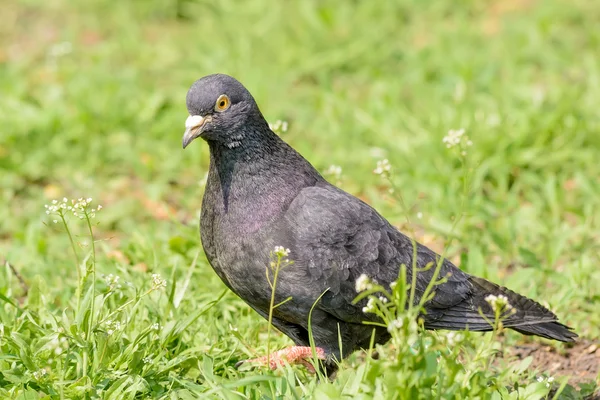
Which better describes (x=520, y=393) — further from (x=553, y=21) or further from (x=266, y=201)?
(x=553, y=21)

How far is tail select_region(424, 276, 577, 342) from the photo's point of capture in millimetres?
4391

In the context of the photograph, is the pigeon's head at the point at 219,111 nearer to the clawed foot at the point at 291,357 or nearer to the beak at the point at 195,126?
the beak at the point at 195,126

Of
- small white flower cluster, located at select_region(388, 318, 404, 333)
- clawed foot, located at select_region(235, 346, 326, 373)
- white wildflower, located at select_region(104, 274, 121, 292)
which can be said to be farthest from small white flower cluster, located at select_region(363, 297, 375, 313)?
white wildflower, located at select_region(104, 274, 121, 292)

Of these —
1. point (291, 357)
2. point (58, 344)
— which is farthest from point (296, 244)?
point (58, 344)

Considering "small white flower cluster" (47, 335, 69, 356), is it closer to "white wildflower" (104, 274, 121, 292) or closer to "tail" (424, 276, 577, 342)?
"white wildflower" (104, 274, 121, 292)

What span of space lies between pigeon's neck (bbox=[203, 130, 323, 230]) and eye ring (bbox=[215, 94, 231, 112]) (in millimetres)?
166

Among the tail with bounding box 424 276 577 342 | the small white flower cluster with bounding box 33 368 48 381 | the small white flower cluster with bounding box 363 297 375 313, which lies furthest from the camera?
the tail with bounding box 424 276 577 342

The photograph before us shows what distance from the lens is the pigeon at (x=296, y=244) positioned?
163 inches

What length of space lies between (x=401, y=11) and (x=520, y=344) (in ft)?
17.3

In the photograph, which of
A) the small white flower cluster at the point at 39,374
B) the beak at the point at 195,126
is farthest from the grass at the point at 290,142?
the beak at the point at 195,126

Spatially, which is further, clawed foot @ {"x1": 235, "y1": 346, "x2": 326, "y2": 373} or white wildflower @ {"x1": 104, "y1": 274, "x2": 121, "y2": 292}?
clawed foot @ {"x1": 235, "y1": 346, "x2": 326, "y2": 373}

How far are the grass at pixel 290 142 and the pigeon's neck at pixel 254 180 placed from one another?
1.69ft

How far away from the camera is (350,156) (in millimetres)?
7094

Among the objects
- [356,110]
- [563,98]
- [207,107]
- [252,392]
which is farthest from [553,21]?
[252,392]
